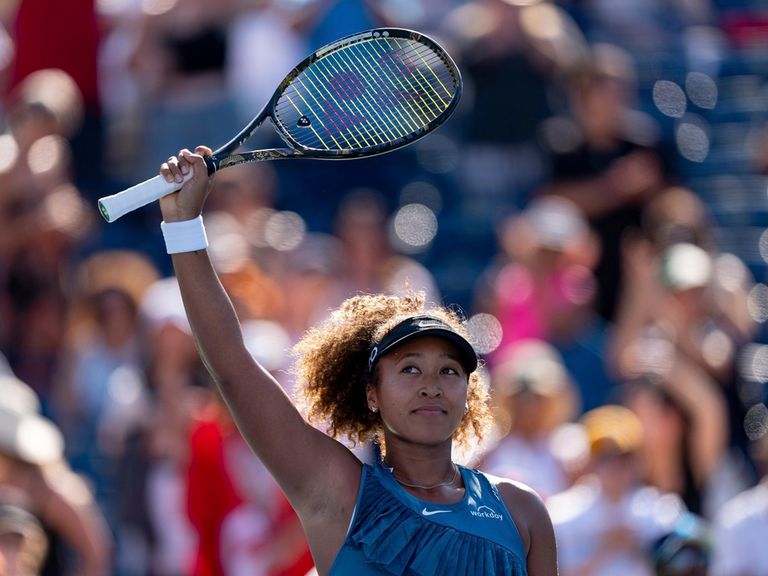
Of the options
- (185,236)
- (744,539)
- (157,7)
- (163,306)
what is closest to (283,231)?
(163,306)

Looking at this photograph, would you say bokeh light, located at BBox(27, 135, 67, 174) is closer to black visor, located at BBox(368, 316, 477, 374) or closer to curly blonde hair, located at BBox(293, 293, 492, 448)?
curly blonde hair, located at BBox(293, 293, 492, 448)

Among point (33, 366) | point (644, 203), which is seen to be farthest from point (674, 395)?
point (33, 366)

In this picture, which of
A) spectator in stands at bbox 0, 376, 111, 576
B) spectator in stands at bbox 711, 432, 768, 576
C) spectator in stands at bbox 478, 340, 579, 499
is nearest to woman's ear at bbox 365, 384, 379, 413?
spectator in stands at bbox 0, 376, 111, 576

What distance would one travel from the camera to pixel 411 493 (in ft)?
11.0

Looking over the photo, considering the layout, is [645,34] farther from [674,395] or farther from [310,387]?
[310,387]

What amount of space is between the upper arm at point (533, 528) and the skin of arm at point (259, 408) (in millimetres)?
395

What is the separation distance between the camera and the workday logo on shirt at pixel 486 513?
11.0 feet

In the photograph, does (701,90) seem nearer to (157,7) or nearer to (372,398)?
(157,7)

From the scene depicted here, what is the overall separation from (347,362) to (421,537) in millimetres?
486

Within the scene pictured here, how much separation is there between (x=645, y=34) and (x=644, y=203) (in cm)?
220

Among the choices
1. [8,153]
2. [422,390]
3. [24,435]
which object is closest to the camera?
[422,390]

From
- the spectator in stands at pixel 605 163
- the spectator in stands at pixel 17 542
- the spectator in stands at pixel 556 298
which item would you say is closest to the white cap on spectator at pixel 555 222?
the spectator in stands at pixel 556 298

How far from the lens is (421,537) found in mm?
3234

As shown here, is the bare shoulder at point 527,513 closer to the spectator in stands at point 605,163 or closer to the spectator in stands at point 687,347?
the spectator in stands at point 687,347
